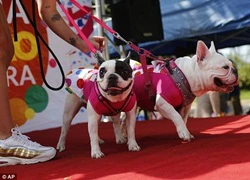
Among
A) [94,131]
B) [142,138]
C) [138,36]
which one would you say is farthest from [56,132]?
[138,36]

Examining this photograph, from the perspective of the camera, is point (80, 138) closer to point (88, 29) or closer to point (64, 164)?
point (64, 164)

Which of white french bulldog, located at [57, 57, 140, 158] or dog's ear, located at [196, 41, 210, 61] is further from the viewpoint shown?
dog's ear, located at [196, 41, 210, 61]

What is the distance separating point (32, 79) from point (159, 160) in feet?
7.45

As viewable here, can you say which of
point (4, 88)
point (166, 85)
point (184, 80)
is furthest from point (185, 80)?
point (4, 88)

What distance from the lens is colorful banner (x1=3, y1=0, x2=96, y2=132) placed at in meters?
3.70

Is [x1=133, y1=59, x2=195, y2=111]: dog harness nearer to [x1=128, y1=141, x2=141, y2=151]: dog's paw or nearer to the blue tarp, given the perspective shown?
[x1=128, y1=141, x2=141, y2=151]: dog's paw

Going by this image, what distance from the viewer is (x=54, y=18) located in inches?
86.5

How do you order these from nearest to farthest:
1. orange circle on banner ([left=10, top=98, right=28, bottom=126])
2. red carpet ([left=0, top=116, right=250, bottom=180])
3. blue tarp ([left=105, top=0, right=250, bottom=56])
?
red carpet ([left=0, top=116, right=250, bottom=180])
orange circle on banner ([left=10, top=98, right=28, bottom=126])
blue tarp ([left=105, top=0, right=250, bottom=56])

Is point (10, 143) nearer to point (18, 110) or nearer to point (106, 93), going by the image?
point (106, 93)

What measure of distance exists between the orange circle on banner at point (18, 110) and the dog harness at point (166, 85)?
5.13 feet

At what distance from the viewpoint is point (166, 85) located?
2295mm

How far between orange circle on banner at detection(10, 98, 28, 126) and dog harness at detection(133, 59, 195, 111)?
5.13 ft

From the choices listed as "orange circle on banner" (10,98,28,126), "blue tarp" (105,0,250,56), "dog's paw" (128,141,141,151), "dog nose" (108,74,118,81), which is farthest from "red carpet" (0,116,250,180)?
"blue tarp" (105,0,250,56)

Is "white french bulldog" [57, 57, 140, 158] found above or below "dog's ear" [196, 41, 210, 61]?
below
